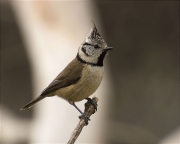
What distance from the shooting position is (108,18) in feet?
22.2

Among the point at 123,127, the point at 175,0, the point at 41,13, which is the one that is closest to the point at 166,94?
the point at 123,127

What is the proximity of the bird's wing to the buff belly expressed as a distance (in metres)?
0.04

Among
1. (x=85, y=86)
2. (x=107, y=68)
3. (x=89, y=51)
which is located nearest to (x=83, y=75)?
(x=85, y=86)

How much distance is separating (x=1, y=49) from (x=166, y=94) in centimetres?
283

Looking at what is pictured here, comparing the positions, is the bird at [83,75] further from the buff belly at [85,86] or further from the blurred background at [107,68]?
the blurred background at [107,68]

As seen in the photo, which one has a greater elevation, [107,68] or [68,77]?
[107,68]

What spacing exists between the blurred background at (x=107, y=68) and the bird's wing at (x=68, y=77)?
2566 millimetres

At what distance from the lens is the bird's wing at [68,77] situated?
314 cm

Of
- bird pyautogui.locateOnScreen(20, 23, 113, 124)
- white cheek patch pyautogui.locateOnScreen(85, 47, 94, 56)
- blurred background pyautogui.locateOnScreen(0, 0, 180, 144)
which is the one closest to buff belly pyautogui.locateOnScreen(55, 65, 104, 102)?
bird pyautogui.locateOnScreen(20, 23, 113, 124)

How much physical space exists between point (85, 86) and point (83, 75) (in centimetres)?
10

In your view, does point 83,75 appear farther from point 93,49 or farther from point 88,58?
point 93,49

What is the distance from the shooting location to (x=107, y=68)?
6949 mm

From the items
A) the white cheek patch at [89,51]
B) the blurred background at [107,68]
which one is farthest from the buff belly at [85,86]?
the blurred background at [107,68]

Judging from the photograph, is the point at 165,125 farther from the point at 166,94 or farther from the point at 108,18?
the point at 108,18
